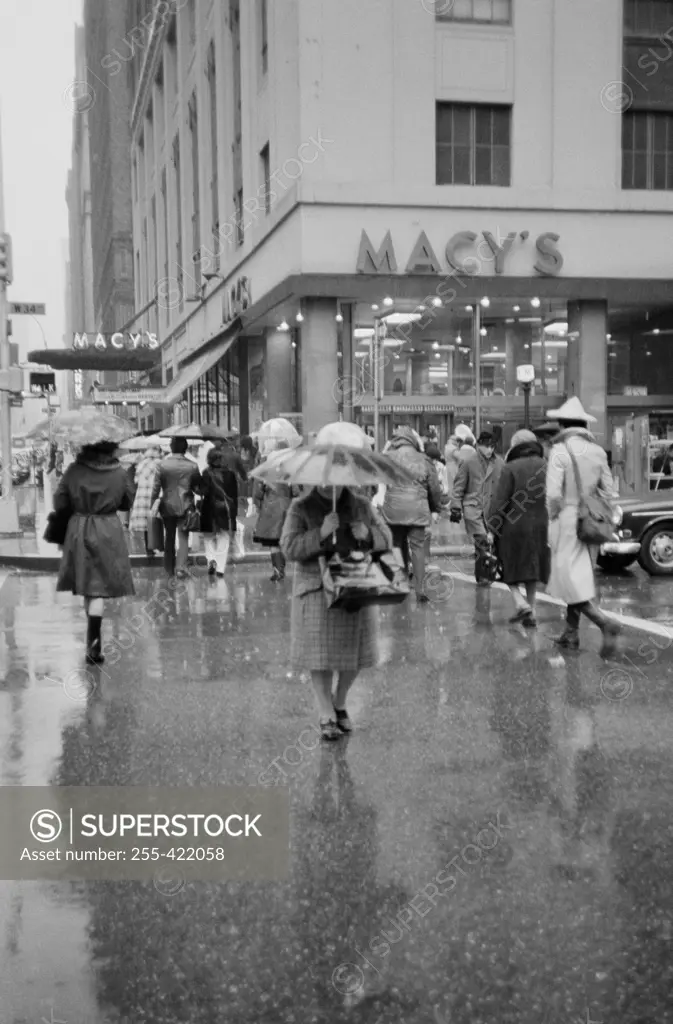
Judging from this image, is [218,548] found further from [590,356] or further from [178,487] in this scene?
[590,356]

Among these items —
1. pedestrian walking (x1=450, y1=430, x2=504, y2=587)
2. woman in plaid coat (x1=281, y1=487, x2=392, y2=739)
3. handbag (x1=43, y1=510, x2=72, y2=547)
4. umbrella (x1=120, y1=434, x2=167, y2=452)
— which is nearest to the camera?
woman in plaid coat (x1=281, y1=487, x2=392, y2=739)

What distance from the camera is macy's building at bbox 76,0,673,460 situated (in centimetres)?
2588

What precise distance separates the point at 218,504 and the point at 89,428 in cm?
533

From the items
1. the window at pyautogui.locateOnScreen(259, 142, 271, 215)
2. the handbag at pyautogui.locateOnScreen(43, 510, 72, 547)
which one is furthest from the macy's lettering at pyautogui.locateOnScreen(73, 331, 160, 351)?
the handbag at pyautogui.locateOnScreen(43, 510, 72, 547)

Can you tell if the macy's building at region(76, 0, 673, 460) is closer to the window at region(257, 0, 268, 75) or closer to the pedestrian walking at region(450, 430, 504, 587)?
the window at region(257, 0, 268, 75)

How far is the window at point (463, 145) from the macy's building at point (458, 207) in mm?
43

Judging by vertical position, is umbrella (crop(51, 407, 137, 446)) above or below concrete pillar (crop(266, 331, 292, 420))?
below

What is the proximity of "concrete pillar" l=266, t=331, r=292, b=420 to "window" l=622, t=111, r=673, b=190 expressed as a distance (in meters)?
10.0

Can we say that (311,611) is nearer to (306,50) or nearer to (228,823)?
(228,823)

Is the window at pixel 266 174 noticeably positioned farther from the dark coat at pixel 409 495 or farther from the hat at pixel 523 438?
the hat at pixel 523 438

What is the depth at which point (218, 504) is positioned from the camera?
45.6ft

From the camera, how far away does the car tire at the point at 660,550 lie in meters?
14.0

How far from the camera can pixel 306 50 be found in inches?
1001

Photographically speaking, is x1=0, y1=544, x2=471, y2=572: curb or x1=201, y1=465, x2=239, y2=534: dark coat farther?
x1=0, y1=544, x2=471, y2=572: curb
